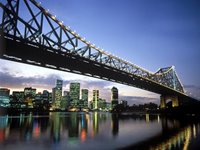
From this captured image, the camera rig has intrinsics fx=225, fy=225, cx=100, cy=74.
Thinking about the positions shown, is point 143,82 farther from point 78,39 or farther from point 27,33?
point 27,33

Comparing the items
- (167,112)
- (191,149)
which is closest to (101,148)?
(191,149)

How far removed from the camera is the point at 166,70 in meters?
102

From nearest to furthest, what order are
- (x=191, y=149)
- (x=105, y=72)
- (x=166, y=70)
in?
(x=191, y=149) < (x=105, y=72) < (x=166, y=70)

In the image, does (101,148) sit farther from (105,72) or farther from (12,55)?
(105,72)

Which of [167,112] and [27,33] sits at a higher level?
[27,33]

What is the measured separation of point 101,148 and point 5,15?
22310 mm

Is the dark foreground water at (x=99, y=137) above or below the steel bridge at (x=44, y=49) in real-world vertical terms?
below

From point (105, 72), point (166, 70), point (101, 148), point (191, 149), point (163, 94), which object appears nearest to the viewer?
point (191, 149)

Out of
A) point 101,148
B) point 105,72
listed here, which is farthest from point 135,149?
point 105,72

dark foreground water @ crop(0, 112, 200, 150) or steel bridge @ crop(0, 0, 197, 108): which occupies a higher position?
steel bridge @ crop(0, 0, 197, 108)

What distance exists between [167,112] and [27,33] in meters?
59.5

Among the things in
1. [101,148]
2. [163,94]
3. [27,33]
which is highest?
[27,33]

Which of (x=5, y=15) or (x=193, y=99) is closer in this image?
(x=5, y=15)

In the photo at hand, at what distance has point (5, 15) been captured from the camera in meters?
28.5
